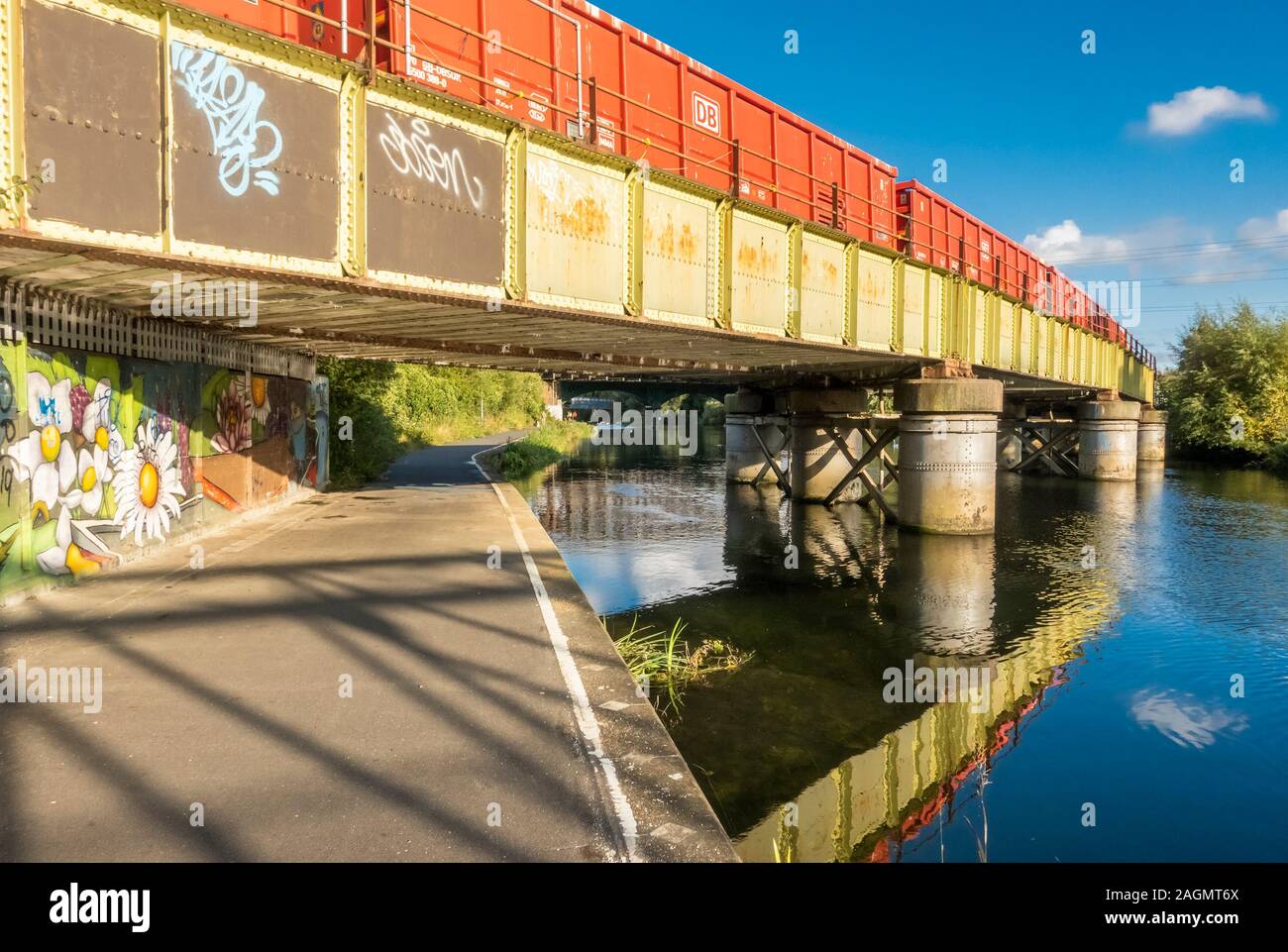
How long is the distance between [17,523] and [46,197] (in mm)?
3936

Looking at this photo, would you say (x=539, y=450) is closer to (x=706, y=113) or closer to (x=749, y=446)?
(x=749, y=446)

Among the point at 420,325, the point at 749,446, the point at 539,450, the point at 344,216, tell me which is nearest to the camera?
the point at 344,216

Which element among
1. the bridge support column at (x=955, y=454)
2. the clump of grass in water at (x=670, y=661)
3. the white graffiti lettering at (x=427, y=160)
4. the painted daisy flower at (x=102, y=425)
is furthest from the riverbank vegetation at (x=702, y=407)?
the painted daisy flower at (x=102, y=425)

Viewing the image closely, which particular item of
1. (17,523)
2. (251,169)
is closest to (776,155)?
(251,169)

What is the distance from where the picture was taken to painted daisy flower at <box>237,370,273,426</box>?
14.4 meters

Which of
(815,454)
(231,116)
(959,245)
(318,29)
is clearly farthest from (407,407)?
(231,116)

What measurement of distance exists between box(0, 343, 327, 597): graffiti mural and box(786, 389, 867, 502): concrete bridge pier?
1604cm

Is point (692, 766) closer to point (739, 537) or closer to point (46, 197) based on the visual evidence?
point (46, 197)

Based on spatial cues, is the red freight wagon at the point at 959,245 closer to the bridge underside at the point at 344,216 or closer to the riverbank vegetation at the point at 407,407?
the bridge underside at the point at 344,216

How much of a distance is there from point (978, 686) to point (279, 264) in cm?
960

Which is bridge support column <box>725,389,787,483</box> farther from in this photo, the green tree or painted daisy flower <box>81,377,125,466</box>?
the green tree

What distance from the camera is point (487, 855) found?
3.72 meters

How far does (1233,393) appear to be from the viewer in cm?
4562
